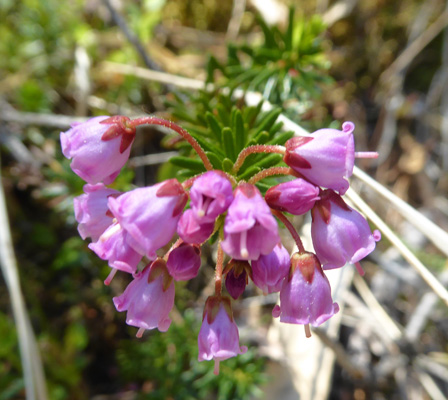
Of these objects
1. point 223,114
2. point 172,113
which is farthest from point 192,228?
point 172,113

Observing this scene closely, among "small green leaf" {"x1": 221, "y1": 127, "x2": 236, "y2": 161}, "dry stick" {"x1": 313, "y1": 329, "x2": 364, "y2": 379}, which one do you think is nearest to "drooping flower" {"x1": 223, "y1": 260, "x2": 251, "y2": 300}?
"small green leaf" {"x1": 221, "y1": 127, "x2": 236, "y2": 161}

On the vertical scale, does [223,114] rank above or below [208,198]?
below

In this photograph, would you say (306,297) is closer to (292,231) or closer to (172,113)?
(292,231)

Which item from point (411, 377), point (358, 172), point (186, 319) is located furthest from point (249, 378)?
point (358, 172)

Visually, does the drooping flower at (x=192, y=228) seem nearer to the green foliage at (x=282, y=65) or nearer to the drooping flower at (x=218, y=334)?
the drooping flower at (x=218, y=334)

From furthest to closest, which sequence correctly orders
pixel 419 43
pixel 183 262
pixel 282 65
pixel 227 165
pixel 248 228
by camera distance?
pixel 419 43
pixel 282 65
pixel 227 165
pixel 183 262
pixel 248 228

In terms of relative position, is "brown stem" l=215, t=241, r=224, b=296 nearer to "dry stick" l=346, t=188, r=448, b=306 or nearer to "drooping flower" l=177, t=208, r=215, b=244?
"drooping flower" l=177, t=208, r=215, b=244

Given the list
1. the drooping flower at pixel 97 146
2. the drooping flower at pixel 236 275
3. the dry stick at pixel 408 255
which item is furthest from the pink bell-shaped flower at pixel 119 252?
the dry stick at pixel 408 255

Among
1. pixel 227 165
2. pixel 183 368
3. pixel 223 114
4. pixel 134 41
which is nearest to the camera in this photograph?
pixel 227 165
